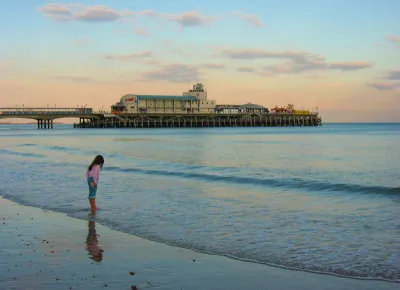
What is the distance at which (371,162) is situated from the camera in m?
34.7

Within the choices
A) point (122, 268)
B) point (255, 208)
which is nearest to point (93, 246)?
point (122, 268)

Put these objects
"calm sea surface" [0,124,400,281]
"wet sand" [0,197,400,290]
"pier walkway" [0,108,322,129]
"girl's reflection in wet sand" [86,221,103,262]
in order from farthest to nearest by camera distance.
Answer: "pier walkway" [0,108,322,129], "calm sea surface" [0,124,400,281], "girl's reflection in wet sand" [86,221,103,262], "wet sand" [0,197,400,290]

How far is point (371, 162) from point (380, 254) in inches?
1035

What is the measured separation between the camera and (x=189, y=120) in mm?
156375

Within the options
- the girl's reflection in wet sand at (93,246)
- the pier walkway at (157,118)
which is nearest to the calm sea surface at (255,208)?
the girl's reflection in wet sand at (93,246)

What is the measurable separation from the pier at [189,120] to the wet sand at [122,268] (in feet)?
459

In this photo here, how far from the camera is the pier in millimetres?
151500

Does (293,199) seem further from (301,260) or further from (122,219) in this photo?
(301,260)

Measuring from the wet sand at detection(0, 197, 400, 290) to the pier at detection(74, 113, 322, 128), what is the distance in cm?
13987

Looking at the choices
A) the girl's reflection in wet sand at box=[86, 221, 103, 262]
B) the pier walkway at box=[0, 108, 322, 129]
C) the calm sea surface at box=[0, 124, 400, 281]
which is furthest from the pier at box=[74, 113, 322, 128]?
the girl's reflection in wet sand at box=[86, 221, 103, 262]

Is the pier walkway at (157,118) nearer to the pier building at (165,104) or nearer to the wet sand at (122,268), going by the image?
the pier building at (165,104)

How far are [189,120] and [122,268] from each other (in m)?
148

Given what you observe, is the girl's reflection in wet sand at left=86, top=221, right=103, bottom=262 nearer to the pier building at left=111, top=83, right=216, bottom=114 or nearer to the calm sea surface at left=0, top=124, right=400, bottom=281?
the calm sea surface at left=0, top=124, right=400, bottom=281

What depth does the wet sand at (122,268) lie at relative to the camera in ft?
25.8
